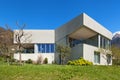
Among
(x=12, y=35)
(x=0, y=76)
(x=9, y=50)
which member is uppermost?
(x=12, y=35)

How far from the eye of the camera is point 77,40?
4341cm

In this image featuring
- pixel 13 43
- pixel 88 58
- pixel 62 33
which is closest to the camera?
pixel 88 58

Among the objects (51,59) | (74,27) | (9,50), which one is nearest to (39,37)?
(51,59)

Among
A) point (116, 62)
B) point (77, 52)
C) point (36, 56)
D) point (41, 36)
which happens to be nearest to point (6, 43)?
point (36, 56)

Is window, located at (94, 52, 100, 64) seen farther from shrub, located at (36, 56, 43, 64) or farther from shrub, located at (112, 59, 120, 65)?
shrub, located at (36, 56, 43, 64)

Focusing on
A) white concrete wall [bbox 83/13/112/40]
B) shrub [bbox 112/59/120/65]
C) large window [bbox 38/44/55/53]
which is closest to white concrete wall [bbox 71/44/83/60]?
white concrete wall [bbox 83/13/112/40]

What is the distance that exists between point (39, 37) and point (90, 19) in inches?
459

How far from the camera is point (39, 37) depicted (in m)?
41.9

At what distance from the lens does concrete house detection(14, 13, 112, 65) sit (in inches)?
1297

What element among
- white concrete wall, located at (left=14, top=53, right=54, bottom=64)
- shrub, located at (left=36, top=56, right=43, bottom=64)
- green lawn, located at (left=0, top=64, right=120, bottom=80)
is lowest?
green lawn, located at (left=0, top=64, right=120, bottom=80)

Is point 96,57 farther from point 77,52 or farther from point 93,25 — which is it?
point 93,25

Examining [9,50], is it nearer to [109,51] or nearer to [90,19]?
[90,19]

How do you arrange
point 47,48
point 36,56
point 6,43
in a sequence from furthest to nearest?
point 47,48 < point 36,56 < point 6,43

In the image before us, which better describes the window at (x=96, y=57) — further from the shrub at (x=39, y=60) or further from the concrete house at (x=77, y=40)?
the shrub at (x=39, y=60)
